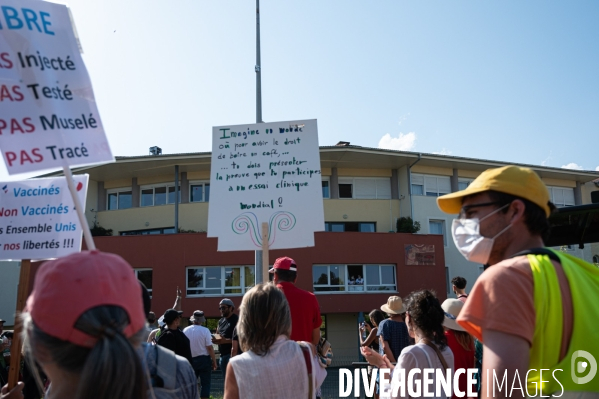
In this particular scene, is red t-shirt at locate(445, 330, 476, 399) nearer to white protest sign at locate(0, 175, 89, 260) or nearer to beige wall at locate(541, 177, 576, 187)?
white protest sign at locate(0, 175, 89, 260)

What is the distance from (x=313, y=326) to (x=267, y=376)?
186 cm

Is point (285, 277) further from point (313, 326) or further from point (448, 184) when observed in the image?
point (448, 184)

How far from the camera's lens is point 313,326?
5055 mm

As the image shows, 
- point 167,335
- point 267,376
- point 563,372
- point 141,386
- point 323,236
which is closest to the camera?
point 141,386

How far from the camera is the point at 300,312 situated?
4.94 metres

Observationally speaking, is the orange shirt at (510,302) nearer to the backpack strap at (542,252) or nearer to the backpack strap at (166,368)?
the backpack strap at (542,252)

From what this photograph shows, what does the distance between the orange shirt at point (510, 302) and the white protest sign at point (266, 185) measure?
382 cm

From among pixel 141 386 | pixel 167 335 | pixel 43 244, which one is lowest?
pixel 167 335

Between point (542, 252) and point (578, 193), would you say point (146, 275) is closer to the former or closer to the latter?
point (542, 252)

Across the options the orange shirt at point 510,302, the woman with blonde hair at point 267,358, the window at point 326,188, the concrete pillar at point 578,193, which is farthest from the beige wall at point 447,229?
the orange shirt at point 510,302

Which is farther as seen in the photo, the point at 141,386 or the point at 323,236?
the point at 323,236

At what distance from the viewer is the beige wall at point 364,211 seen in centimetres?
3012

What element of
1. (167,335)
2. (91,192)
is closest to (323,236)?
(91,192)

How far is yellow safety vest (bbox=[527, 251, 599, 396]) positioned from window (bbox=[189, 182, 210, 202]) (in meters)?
29.3
